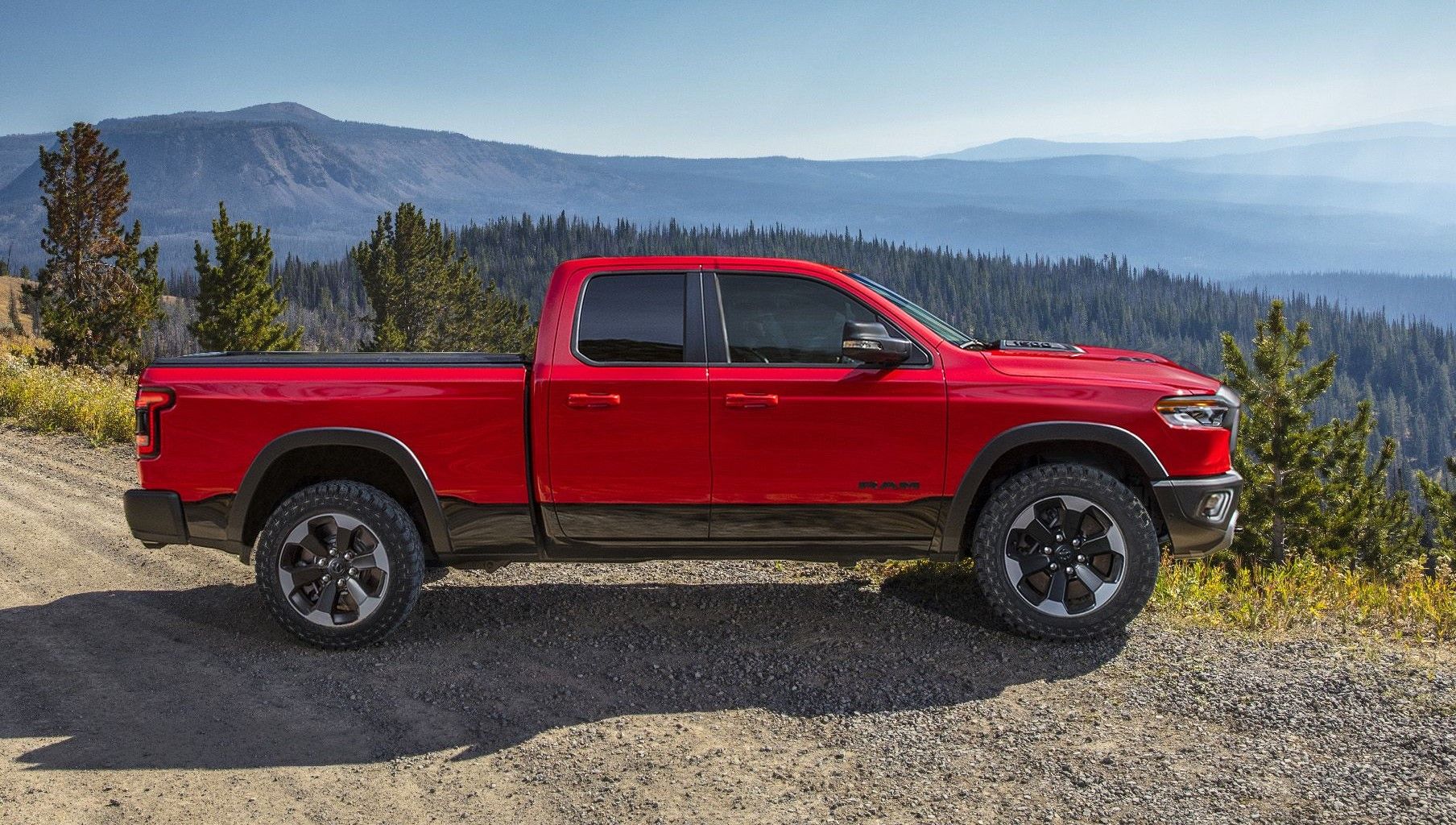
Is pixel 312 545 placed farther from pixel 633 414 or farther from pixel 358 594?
pixel 633 414

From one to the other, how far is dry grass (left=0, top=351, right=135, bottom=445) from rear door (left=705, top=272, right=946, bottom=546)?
9322 millimetres

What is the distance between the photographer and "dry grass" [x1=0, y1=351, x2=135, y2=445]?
487 inches

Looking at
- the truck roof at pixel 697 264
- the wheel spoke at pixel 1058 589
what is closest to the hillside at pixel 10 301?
the truck roof at pixel 697 264

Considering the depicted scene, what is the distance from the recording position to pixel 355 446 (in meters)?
5.45

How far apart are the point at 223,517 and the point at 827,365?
3.30m

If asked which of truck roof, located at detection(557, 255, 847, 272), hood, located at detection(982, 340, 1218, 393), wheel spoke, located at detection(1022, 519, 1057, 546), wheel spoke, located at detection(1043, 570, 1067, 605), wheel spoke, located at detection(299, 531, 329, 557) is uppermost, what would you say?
truck roof, located at detection(557, 255, 847, 272)

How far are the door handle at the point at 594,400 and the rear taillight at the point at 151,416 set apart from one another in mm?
2161

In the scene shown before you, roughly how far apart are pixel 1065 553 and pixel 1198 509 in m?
0.70

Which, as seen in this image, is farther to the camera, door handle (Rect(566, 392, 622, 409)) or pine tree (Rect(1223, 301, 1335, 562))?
pine tree (Rect(1223, 301, 1335, 562))

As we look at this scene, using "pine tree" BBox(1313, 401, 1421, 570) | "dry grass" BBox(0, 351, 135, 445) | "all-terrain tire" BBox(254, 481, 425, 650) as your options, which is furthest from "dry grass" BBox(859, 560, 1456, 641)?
"pine tree" BBox(1313, 401, 1421, 570)

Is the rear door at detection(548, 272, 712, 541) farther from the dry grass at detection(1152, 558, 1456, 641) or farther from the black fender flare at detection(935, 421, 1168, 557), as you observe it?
the dry grass at detection(1152, 558, 1456, 641)

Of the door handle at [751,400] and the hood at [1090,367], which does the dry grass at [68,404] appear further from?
the hood at [1090,367]

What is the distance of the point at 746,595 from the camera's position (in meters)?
6.36

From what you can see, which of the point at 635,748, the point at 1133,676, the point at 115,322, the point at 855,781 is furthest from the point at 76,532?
the point at 115,322
